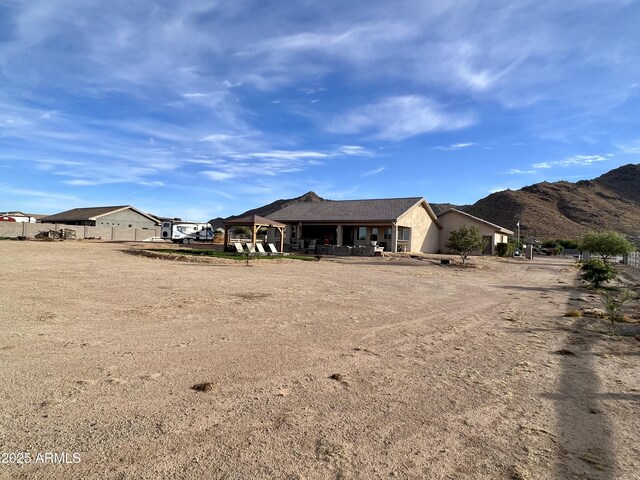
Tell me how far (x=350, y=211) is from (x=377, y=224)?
391 cm

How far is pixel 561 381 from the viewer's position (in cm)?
514

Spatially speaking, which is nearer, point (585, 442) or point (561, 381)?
point (585, 442)

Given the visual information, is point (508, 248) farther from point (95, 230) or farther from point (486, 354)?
point (95, 230)

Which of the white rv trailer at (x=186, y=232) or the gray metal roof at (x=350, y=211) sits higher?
the gray metal roof at (x=350, y=211)

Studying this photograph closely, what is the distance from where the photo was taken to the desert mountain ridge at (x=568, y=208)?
75938 millimetres

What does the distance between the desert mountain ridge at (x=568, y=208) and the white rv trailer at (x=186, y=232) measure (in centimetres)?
1934

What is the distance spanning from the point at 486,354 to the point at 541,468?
3.21 meters

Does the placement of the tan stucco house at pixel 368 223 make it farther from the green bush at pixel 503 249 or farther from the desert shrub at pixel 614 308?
the desert shrub at pixel 614 308

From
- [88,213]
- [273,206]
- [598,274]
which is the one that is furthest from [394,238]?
[273,206]

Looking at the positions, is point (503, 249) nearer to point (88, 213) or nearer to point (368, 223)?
point (368, 223)

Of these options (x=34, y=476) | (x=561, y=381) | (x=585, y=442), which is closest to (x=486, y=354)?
(x=561, y=381)

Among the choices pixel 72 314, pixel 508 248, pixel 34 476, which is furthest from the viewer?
pixel 508 248

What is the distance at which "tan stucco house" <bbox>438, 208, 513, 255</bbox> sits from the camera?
41125 mm

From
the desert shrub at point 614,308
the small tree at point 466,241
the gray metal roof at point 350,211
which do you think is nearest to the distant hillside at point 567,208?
the gray metal roof at point 350,211
